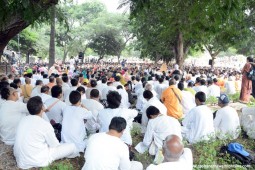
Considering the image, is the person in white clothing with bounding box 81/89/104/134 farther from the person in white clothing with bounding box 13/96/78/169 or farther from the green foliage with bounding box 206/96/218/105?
the green foliage with bounding box 206/96/218/105

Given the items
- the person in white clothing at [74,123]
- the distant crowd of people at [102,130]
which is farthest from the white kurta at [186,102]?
the person in white clothing at [74,123]

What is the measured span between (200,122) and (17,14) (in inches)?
157

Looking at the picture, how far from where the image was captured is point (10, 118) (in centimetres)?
596

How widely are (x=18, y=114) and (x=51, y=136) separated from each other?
1.25m

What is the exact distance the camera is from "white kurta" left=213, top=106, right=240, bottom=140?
7.12 m

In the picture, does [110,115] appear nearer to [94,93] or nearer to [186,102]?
[94,93]

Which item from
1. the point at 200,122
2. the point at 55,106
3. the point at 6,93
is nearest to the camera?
the point at 6,93

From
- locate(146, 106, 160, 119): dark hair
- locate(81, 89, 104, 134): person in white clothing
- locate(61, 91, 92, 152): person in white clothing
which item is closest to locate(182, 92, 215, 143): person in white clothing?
locate(146, 106, 160, 119): dark hair

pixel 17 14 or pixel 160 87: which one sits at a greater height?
pixel 17 14

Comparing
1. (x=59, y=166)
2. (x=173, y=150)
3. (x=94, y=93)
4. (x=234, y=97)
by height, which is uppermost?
(x=94, y=93)

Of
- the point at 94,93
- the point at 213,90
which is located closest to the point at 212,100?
the point at 213,90

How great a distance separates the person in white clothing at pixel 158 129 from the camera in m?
5.84

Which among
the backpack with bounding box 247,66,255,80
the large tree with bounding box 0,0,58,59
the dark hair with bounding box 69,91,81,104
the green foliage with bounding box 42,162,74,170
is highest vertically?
the large tree with bounding box 0,0,58,59

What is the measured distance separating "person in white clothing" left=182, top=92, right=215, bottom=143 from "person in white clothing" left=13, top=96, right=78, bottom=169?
2.97 m
